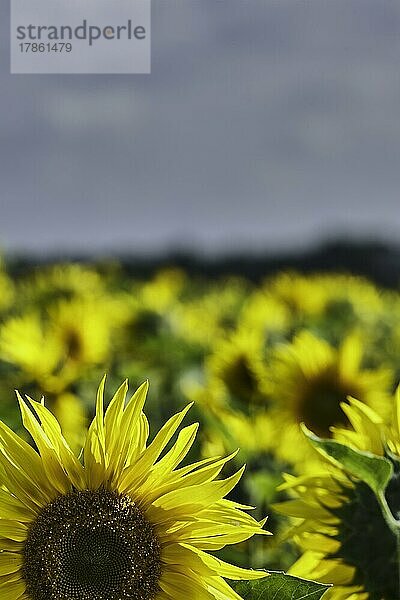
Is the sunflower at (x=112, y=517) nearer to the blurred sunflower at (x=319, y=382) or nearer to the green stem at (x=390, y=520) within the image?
the green stem at (x=390, y=520)

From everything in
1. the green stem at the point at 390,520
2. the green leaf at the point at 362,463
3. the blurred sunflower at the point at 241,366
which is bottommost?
the blurred sunflower at the point at 241,366

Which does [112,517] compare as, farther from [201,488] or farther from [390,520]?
[390,520]

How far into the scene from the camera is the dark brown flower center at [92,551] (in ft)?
→ 2.69

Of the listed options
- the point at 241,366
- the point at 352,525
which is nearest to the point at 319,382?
the point at 241,366

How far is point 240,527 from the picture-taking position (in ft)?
2.64

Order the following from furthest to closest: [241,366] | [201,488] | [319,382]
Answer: [241,366] < [319,382] < [201,488]

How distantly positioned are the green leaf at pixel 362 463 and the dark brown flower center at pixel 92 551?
152 mm

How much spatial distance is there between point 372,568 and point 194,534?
0.15 m

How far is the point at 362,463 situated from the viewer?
827 mm

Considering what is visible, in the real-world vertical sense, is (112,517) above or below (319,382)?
above

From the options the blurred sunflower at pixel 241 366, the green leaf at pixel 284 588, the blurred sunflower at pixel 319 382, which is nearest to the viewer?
the green leaf at pixel 284 588

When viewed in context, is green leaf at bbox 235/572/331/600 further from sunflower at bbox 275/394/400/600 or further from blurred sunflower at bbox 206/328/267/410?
blurred sunflower at bbox 206/328/267/410

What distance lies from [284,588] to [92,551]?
151 mm

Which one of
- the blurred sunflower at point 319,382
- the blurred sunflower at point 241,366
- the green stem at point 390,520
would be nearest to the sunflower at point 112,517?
the green stem at point 390,520
